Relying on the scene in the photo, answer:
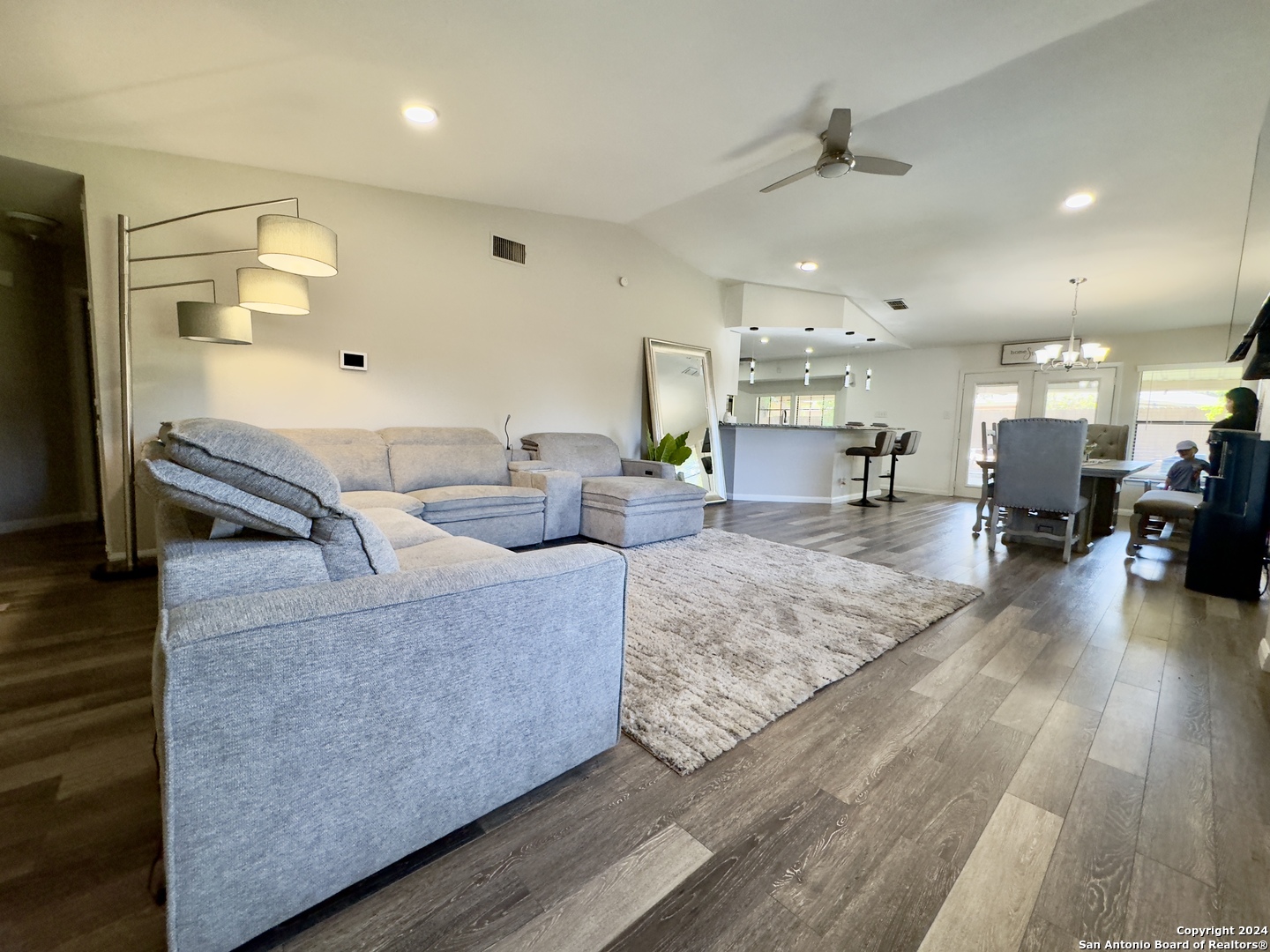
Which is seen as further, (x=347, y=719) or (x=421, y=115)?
(x=421, y=115)

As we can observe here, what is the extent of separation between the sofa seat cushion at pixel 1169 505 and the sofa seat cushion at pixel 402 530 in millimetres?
4896

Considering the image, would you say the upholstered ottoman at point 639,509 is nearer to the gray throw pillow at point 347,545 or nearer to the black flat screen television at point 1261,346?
the gray throw pillow at point 347,545

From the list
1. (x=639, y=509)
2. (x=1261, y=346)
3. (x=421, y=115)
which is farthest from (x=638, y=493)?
(x=1261, y=346)

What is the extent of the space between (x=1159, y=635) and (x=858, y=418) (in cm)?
658

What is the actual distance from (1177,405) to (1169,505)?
12.7 feet

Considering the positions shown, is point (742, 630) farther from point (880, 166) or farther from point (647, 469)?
point (880, 166)

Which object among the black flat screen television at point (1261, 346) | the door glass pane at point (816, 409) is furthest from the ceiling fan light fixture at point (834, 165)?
the door glass pane at point (816, 409)

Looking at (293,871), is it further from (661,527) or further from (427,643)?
(661,527)

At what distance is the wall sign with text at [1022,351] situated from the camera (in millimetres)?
6875

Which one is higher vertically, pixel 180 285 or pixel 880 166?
pixel 880 166

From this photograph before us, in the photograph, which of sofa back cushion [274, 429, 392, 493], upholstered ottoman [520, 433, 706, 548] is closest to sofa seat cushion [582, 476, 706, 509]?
upholstered ottoman [520, 433, 706, 548]

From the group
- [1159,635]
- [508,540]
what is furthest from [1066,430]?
[508,540]

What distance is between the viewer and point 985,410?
7422mm

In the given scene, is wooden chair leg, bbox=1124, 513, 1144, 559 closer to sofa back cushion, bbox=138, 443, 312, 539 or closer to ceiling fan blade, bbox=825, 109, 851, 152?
ceiling fan blade, bbox=825, 109, 851, 152
